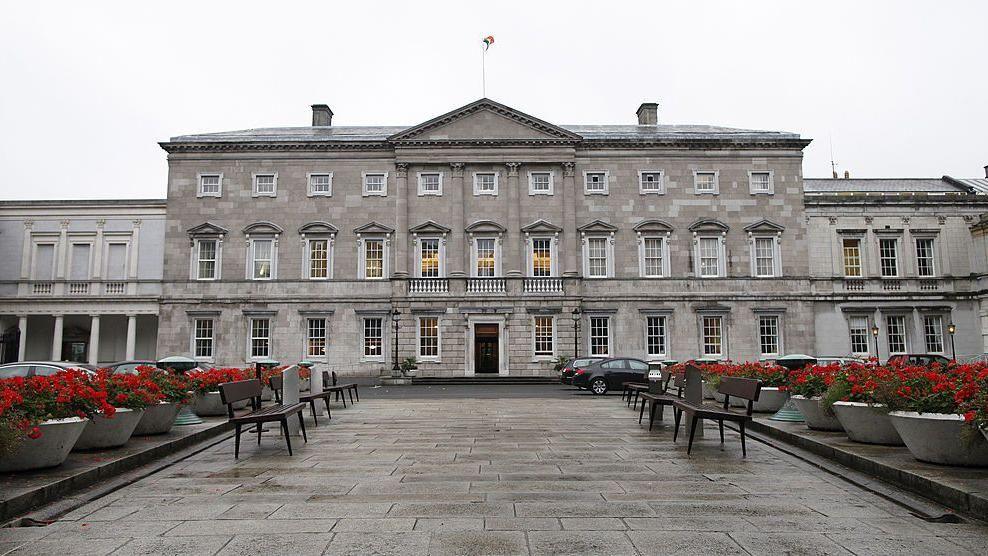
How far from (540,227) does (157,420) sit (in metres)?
28.7

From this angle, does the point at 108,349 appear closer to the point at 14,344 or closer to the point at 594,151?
the point at 14,344

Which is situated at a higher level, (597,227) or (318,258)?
(597,227)

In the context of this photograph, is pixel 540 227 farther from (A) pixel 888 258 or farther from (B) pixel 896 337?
(B) pixel 896 337

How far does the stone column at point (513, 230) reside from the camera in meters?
38.8

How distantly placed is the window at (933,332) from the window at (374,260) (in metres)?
31.0

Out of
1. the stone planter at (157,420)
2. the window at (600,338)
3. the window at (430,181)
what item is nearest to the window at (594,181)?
the window at (600,338)

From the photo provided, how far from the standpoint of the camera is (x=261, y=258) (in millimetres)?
Result: 39406

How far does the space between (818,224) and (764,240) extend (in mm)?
3619

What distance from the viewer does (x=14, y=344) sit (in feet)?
133

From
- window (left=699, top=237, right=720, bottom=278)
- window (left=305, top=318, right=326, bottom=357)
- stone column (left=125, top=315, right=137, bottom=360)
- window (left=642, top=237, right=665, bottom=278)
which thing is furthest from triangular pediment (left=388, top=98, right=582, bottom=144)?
stone column (left=125, top=315, right=137, bottom=360)

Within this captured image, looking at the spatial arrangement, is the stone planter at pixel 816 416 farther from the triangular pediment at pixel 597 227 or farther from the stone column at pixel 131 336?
the stone column at pixel 131 336

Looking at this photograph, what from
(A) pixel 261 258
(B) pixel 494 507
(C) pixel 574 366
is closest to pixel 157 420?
(B) pixel 494 507

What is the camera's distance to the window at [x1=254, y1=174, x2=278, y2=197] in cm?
3978

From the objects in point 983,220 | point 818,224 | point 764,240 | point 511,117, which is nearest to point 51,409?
point 511,117
